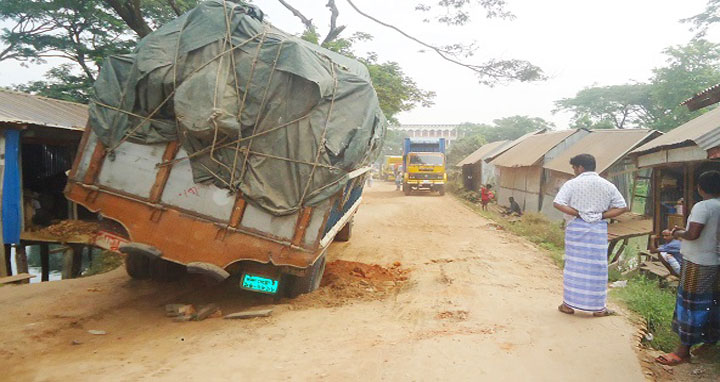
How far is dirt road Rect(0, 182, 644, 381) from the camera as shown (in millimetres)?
3553

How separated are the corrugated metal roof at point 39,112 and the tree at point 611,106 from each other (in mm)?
25720

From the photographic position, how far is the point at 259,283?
4.88 meters

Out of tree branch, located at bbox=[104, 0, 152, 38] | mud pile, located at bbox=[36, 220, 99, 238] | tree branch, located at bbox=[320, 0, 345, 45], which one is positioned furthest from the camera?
tree branch, located at bbox=[320, 0, 345, 45]

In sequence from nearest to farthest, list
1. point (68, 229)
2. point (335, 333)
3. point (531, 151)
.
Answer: point (335, 333) → point (68, 229) → point (531, 151)

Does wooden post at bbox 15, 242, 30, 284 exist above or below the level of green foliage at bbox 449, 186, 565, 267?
below

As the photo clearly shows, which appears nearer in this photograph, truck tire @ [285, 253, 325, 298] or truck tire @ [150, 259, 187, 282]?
truck tire @ [285, 253, 325, 298]

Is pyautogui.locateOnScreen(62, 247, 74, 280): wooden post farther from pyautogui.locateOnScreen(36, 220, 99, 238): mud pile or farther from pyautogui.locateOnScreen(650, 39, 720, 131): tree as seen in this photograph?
pyautogui.locateOnScreen(650, 39, 720, 131): tree

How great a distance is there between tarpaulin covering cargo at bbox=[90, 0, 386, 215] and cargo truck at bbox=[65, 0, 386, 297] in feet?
0.04

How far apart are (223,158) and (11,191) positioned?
564 centimetres

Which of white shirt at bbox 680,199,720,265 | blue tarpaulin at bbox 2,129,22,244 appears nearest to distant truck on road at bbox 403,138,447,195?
blue tarpaulin at bbox 2,129,22,244

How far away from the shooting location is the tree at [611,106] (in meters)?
29.0

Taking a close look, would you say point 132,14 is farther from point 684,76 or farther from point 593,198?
point 684,76

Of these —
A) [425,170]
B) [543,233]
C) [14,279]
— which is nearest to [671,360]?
[543,233]

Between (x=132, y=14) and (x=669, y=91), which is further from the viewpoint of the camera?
(x=669, y=91)
